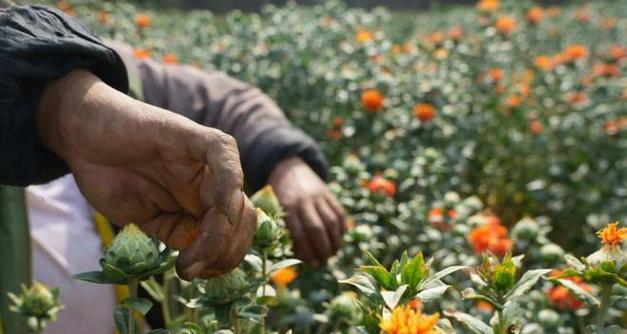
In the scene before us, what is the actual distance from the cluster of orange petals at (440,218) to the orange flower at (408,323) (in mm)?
1040

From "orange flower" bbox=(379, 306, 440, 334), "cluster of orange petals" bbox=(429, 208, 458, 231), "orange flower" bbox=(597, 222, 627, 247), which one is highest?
"orange flower" bbox=(597, 222, 627, 247)

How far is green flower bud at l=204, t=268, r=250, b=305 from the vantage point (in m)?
0.78

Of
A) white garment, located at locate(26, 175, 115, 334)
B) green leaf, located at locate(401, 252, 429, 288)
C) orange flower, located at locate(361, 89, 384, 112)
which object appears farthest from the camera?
orange flower, located at locate(361, 89, 384, 112)

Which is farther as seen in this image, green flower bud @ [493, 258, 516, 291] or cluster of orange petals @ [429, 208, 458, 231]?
cluster of orange petals @ [429, 208, 458, 231]

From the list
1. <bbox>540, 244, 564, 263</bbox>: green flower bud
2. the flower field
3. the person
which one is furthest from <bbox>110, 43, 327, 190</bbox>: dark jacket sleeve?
<bbox>540, 244, 564, 263</bbox>: green flower bud

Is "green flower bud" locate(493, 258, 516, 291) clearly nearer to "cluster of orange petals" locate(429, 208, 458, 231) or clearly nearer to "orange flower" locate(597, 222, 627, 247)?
"orange flower" locate(597, 222, 627, 247)

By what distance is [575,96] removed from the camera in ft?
8.73

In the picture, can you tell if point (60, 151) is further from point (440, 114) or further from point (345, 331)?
point (440, 114)

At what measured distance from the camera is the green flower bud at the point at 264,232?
0.85m

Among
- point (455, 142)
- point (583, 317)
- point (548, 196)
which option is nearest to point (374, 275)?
point (583, 317)

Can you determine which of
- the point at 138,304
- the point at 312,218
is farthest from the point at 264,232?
the point at 312,218

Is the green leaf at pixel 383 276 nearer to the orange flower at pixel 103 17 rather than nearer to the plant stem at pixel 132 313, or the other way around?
the plant stem at pixel 132 313

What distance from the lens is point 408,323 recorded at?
0.61 m

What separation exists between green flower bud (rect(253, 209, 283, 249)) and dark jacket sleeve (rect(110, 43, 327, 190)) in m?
0.69
